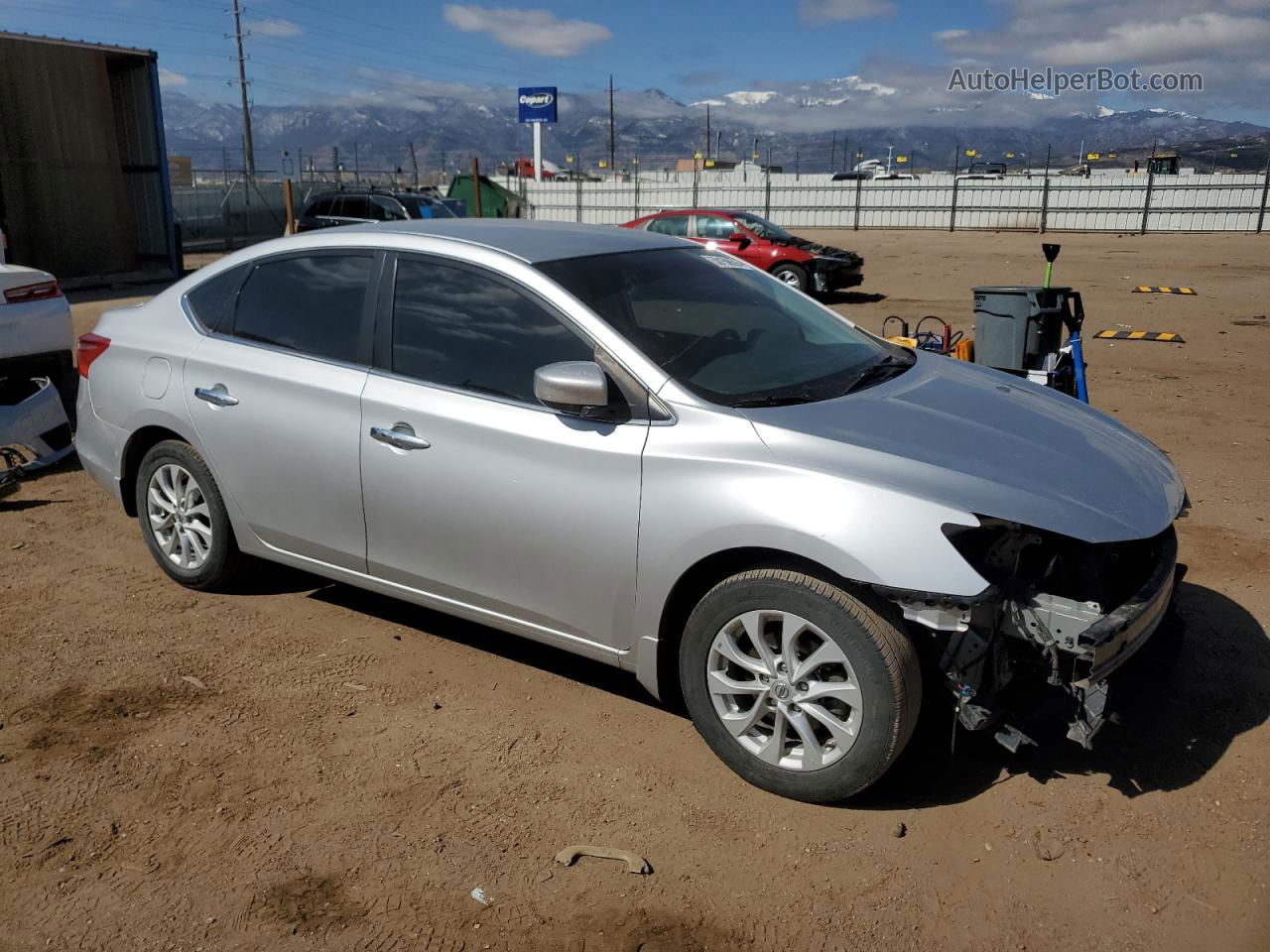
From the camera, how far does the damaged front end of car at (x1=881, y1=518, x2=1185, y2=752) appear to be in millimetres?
2920

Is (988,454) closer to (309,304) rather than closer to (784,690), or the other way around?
(784,690)

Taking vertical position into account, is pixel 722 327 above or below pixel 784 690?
above

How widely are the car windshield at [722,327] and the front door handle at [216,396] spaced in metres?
1.54

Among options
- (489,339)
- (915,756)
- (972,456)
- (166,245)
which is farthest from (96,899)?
(166,245)

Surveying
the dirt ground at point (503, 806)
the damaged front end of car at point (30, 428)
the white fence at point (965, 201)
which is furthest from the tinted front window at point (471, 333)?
the white fence at point (965, 201)

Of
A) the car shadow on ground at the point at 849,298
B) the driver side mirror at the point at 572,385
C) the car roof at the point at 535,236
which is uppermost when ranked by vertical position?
the car roof at the point at 535,236

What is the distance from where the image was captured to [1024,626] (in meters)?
2.97

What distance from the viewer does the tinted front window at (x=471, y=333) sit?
3.66 metres

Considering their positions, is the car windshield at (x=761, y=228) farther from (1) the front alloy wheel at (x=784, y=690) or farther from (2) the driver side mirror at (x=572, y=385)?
(1) the front alloy wheel at (x=784, y=690)

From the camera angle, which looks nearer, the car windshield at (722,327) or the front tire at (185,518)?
the car windshield at (722,327)

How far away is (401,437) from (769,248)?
49.3ft

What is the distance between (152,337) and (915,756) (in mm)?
3736

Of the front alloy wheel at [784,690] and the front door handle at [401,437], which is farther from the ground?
the front door handle at [401,437]

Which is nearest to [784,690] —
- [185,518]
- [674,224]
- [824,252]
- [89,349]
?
[185,518]
